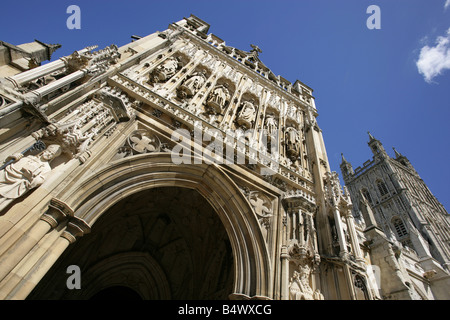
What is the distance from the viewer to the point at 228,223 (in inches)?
212

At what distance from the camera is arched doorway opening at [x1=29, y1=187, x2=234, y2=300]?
688 centimetres

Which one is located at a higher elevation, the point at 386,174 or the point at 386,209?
the point at 386,174

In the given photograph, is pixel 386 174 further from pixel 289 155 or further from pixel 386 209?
pixel 289 155

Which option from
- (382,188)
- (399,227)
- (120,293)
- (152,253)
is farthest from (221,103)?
(382,188)

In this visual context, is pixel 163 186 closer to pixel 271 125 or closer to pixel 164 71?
pixel 164 71

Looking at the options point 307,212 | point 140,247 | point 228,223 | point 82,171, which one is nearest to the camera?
point 82,171

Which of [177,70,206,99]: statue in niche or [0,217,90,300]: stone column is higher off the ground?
[177,70,206,99]: statue in niche

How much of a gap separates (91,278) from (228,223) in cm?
501

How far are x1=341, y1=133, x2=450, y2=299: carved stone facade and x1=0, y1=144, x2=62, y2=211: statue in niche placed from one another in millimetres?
8731

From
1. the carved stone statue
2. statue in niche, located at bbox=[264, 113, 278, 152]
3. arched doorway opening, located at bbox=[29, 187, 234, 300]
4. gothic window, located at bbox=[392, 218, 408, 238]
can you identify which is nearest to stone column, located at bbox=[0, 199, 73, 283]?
arched doorway opening, located at bbox=[29, 187, 234, 300]

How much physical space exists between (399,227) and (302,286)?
122 ft

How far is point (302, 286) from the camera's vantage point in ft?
15.0

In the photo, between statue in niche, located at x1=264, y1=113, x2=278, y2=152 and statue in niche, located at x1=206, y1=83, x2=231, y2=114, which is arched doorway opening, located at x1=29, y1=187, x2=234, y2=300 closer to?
statue in niche, located at x1=206, y1=83, x2=231, y2=114
